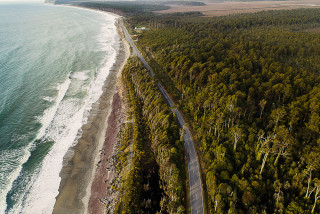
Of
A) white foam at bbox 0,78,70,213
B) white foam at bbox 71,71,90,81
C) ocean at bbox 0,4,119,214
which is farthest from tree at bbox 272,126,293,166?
white foam at bbox 71,71,90,81

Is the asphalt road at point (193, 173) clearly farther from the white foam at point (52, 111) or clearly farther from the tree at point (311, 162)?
the white foam at point (52, 111)

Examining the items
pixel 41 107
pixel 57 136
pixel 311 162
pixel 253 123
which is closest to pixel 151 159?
pixel 253 123

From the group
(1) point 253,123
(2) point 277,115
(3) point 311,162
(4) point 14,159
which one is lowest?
(4) point 14,159

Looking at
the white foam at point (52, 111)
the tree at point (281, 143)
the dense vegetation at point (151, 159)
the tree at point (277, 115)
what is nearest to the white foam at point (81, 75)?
the white foam at point (52, 111)

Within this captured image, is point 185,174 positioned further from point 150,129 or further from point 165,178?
point 150,129

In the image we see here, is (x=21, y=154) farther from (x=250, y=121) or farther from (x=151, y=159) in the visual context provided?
(x=250, y=121)

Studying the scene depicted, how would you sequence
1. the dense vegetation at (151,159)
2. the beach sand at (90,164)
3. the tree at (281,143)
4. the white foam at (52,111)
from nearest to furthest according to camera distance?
the dense vegetation at (151,159) → the tree at (281,143) → the beach sand at (90,164) → the white foam at (52,111)

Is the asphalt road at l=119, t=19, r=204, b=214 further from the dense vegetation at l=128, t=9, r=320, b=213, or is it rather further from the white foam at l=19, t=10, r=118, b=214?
the white foam at l=19, t=10, r=118, b=214

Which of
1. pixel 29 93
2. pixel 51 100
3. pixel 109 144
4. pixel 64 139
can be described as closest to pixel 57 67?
pixel 29 93
